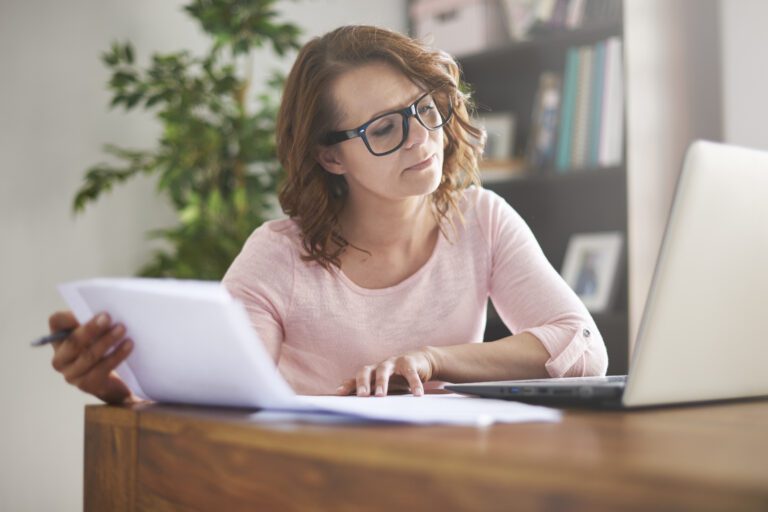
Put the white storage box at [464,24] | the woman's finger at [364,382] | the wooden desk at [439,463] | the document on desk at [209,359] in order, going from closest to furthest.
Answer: the wooden desk at [439,463]
the document on desk at [209,359]
the woman's finger at [364,382]
the white storage box at [464,24]

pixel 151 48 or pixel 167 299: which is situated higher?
pixel 151 48

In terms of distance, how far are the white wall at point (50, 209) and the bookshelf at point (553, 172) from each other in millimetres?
1160

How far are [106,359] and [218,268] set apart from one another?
162 centimetres

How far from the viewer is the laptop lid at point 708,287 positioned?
0.64 meters

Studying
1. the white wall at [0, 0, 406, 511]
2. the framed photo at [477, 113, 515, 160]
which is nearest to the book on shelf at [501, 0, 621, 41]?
the framed photo at [477, 113, 515, 160]

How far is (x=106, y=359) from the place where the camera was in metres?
0.75

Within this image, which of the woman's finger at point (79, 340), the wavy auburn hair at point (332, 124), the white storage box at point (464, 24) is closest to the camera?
the woman's finger at point (79, 340)

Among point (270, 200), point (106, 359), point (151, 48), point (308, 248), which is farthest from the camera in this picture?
point (270, 200)

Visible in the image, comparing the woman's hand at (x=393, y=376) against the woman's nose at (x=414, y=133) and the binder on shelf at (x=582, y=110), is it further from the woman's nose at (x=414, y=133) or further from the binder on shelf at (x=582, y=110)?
the binder on shelf at (x=582, y=110)

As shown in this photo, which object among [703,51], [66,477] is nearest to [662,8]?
[703,51]

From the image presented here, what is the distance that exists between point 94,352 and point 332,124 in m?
0.83

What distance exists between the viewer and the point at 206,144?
92.5 inches

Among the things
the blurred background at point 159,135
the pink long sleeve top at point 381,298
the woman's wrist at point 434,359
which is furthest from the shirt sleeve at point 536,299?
the blurred background at point 159,135

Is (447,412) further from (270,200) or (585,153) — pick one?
(270,200)
